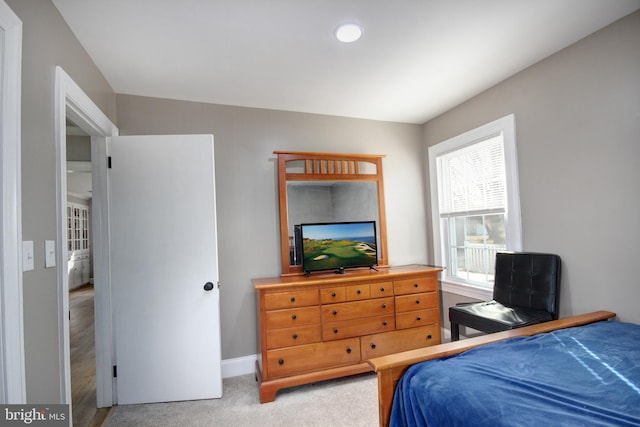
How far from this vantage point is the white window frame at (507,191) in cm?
265

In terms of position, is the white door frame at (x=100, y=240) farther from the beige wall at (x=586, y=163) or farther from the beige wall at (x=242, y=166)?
the beige wall at (x=586, y=163)

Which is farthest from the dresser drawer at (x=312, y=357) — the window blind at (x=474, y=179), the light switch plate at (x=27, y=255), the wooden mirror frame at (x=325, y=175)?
the window blind at (x=474, y=179)

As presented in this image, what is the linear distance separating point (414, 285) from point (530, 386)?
1.72m

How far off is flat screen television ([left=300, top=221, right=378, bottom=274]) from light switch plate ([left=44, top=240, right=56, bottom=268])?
1.78 m

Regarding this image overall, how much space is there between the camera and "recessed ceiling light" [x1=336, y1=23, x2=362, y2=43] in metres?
1.89

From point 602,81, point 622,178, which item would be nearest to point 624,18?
point 602,81

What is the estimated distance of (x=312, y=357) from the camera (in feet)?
8.29

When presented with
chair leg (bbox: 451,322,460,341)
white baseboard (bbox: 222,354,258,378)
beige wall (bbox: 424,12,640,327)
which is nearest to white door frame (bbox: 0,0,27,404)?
white baseboard (bbox: 222,354,258,378)

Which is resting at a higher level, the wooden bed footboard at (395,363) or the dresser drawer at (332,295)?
the dresser drawer at (332,295)

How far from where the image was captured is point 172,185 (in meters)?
2.49

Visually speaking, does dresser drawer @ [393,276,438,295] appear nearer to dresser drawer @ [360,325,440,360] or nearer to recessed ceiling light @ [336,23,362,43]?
dresser drawer @ [360,325,440,360]

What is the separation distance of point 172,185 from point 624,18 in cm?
331

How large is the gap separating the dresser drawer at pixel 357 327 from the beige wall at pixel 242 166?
796 mm

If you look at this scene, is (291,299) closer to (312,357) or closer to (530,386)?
(312,357)
